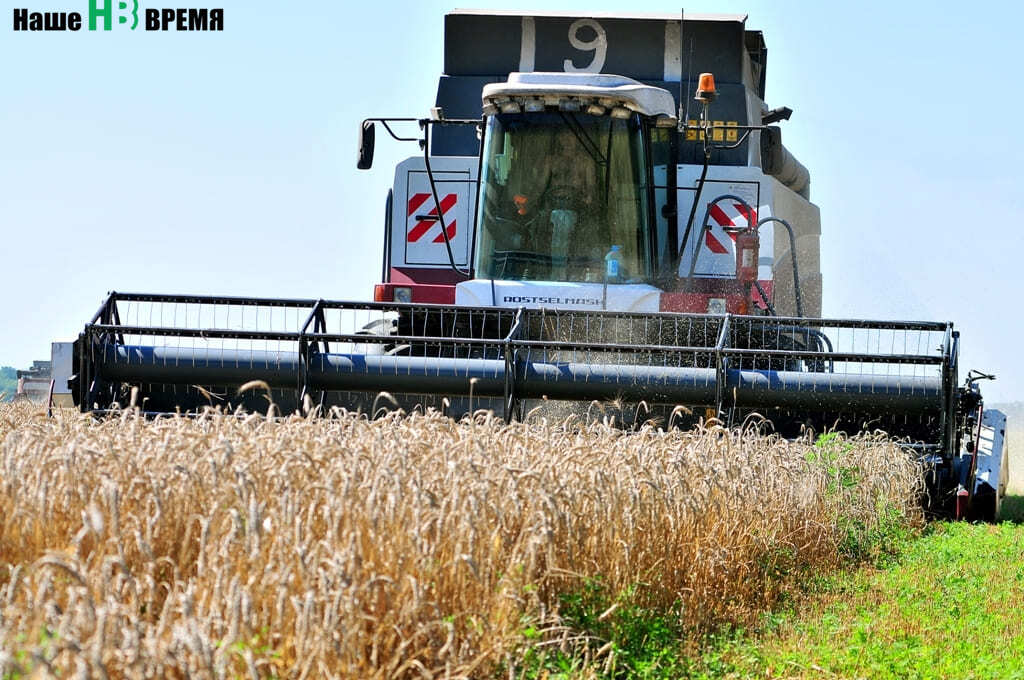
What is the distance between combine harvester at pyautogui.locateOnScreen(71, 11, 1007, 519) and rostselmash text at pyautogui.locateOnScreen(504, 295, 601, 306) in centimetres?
1

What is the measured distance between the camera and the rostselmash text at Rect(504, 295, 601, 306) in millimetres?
8938

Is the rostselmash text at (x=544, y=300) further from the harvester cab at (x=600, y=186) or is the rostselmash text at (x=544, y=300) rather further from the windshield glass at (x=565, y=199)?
the windshield glass at (x=565, y=199)

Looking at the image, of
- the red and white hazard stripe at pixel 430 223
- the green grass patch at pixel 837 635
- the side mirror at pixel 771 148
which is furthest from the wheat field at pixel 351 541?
the red and white hazard stripe at pixel 430 223

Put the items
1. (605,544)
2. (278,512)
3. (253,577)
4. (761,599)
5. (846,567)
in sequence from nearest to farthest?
1. (253,577)
2. (278,512)
3. (605,544)
4. (761,599)
5. (846,567)

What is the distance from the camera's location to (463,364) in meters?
8.17

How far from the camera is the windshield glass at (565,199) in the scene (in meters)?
9.21

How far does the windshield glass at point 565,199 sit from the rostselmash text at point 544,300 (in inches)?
8.8

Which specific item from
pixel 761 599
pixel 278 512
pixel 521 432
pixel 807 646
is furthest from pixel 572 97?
pixel 278 512

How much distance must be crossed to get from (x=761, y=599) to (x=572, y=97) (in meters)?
4.42

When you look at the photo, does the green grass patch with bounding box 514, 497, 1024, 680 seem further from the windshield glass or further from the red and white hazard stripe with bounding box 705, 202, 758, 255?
the red and white hazard stripe with bounding box 705, 202, 758, 255

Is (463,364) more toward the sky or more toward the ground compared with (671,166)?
more toward the ground

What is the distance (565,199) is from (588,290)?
2.16 feet

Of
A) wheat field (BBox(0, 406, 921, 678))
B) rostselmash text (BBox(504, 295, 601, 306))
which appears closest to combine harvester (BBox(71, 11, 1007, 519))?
rostselmash text (BBox(504, 295, 601, 306))

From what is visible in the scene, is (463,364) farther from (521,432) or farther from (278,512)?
(278,512)
